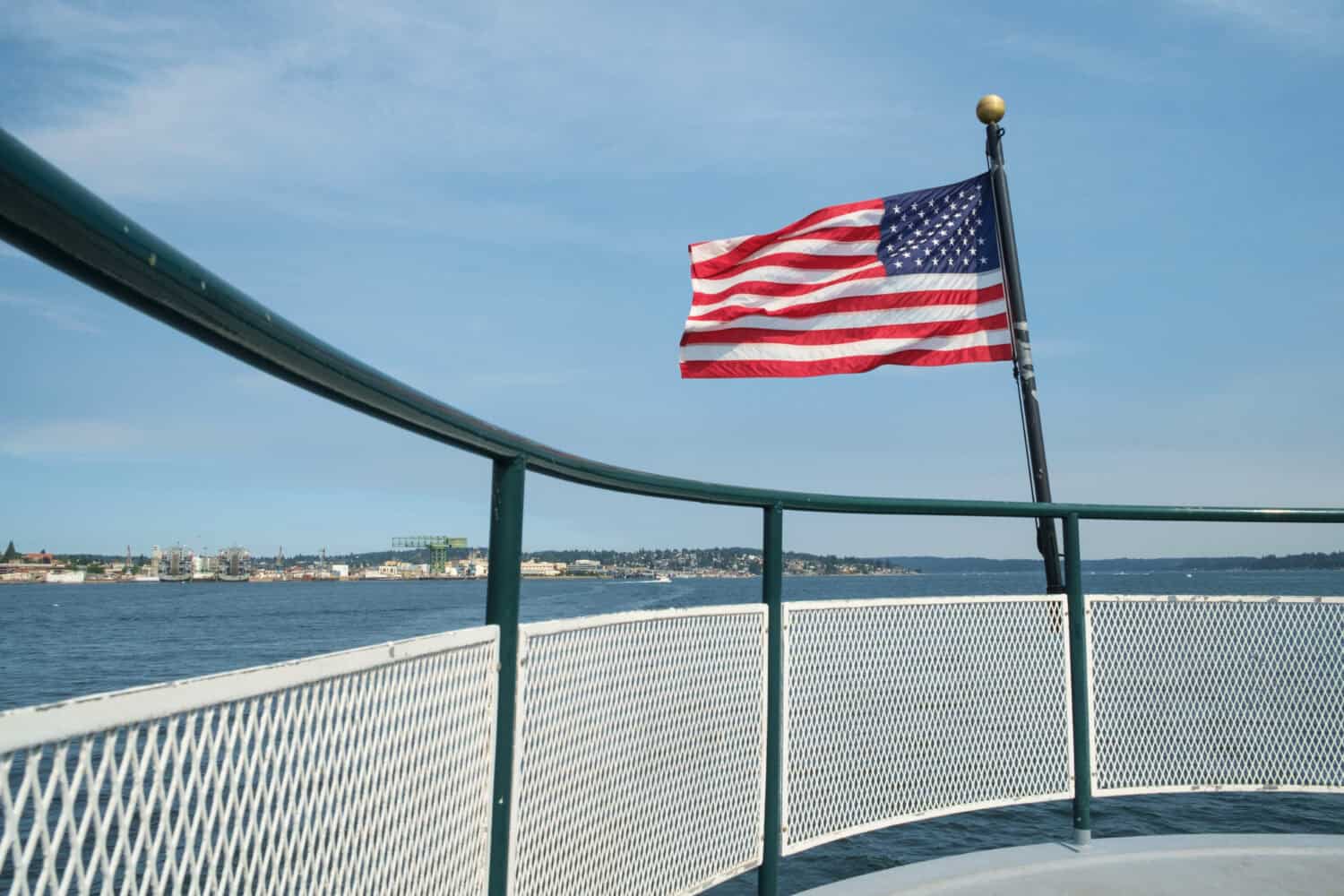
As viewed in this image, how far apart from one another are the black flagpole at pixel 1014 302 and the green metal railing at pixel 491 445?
1.61 metres

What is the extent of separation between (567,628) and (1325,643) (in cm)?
307

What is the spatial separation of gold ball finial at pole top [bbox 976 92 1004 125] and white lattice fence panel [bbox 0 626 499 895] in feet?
18.9

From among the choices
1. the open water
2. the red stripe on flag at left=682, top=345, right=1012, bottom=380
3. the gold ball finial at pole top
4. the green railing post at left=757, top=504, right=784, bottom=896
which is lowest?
the open water

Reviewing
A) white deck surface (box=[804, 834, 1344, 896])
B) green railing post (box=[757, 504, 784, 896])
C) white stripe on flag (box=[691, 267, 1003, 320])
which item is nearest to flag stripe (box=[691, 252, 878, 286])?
white stripe on flag (box=[691, 267, 1003, 320])

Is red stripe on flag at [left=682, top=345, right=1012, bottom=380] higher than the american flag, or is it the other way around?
the american flag

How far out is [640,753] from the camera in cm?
249

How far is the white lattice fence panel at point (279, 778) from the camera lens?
953mm

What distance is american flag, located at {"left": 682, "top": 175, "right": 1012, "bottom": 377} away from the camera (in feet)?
22.9

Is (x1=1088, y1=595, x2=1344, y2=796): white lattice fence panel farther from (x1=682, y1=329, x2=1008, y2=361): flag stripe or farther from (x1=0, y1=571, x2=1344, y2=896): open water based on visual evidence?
(x1=682, y1=329, x2=1008, y2=361): flag stripe

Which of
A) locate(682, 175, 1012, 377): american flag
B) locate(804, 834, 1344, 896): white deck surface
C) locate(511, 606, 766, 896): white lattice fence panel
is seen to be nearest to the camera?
locate(511, 606, 766, 896): white lattice fence panel

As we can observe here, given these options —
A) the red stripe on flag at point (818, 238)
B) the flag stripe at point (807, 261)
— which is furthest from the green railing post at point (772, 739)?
the red stripe on flag at point (818, 238)

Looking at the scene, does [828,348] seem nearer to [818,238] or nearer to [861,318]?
[861,318]

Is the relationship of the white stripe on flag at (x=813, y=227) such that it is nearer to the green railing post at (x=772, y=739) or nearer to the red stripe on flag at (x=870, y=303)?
the red stripe on flag at (x=870, y=303)

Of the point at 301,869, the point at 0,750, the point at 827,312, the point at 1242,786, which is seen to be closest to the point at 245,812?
the point at 301,869
